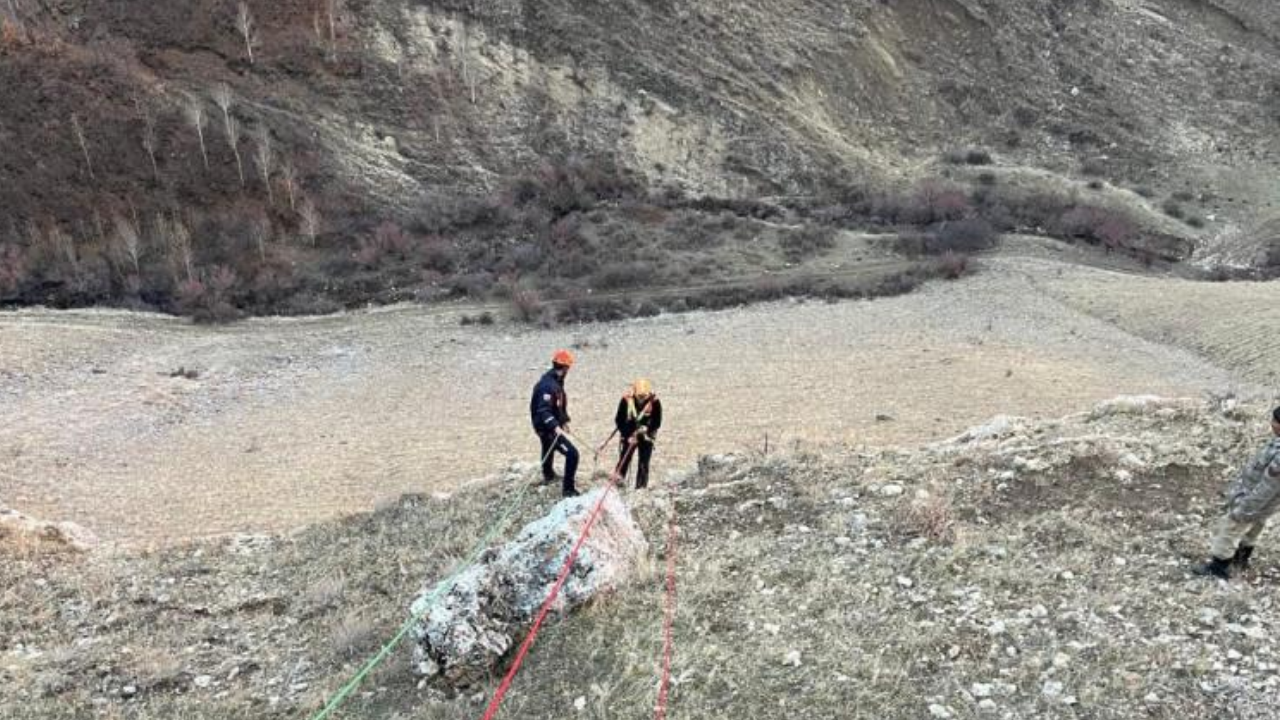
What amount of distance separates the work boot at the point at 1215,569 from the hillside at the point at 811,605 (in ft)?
0.44

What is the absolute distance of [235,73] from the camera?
111 feet

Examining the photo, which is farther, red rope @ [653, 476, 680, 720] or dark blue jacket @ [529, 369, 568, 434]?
dark blue jacket @ [529, 369, 568, 434]

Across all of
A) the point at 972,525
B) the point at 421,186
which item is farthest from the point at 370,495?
the point at 421,186

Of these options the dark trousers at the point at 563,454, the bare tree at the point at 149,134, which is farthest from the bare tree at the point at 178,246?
the dark trousers at the point at 563,454

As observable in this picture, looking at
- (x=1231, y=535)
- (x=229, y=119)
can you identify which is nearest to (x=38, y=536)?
(x=1231, y=535)

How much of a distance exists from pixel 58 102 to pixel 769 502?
30601 mm

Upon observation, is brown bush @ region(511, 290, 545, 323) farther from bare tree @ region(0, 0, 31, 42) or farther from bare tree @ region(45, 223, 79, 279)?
bare tree @ region(0, 0, 31, 42)

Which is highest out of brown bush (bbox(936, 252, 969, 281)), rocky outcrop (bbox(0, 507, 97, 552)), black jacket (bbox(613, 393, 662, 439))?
brown bush (bbox(936, 252, 969, 281))

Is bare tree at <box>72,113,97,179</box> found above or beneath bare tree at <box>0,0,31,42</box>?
beneath

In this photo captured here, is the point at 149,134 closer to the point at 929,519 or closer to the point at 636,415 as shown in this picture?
the point at 636,415

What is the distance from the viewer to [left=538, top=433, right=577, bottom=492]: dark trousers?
38.0 ft

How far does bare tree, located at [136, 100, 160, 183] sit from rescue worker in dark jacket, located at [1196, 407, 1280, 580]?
3137 centimetres

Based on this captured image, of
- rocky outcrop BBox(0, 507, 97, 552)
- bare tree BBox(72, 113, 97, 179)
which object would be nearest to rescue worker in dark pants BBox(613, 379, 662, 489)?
rocky outcrop BBox(0, 507, 97, 552)

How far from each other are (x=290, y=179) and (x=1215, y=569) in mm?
29596
